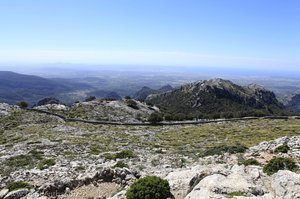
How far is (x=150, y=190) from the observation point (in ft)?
60.0

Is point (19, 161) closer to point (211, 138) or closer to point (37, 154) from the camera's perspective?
point (37, 154)

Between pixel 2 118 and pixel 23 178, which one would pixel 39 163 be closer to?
pixel 23 178

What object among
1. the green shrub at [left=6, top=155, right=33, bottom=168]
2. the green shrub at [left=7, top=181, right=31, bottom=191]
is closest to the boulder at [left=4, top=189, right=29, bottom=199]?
the green shrub at [left=7, top=181, right=31, bottom=191]

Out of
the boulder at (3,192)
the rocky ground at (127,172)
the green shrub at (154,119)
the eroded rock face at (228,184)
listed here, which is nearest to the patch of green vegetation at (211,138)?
the rocky ground at (127,172)

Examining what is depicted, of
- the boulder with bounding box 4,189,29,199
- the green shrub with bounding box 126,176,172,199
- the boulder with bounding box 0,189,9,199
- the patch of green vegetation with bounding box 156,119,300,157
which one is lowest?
the patch of green vegetation with bounding box 156,119,300,157

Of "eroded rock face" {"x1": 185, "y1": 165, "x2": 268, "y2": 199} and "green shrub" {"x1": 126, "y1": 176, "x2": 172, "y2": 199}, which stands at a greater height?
"eroded rock face" {"x1": 185, "y1": 165, "x2": 268, "y2": 199}

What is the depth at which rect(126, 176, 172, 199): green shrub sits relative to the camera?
1803 centimetres

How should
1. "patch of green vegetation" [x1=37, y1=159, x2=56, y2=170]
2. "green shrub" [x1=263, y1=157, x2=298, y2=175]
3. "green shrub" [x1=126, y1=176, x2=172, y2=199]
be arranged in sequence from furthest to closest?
"patch of green vegetation" [x1=37, y1=159, x2=56, y2=170]
"green shrub" [x1=263, y1=157, x2=298, y2=175]
"green shrub" [x1=126, y1=176, x2=172, y2=199]

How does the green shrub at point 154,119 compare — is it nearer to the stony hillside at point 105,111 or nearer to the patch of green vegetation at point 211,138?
the stony hillside at point 105,111

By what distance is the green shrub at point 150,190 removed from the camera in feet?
59.2

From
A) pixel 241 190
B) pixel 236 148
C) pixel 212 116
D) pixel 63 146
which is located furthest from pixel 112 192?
pixel 212 116

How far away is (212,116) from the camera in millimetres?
104438

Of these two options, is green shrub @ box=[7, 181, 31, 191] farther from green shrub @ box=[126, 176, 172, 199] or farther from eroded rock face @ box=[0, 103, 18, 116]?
eroded rock face @ box=[0, 103, 18, 116]

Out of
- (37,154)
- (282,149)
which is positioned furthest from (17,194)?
(282,149)
